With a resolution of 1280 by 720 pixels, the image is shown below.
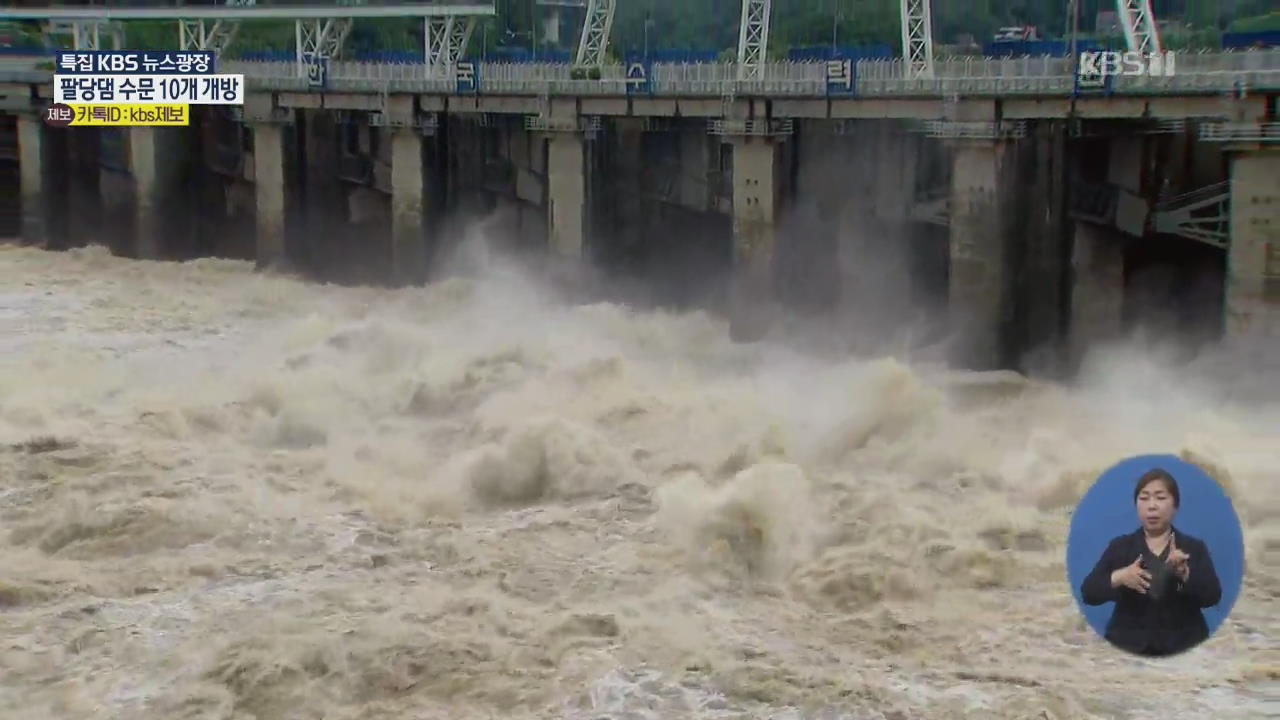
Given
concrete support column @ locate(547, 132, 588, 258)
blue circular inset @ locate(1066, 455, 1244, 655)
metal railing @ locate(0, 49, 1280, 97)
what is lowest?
blue circular inset @ locate(1066, 455, 1244, 655)

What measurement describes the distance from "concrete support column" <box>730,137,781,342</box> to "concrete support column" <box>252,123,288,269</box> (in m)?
17.7

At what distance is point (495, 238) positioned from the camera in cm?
4672

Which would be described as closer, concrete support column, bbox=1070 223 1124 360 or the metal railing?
the metal railing

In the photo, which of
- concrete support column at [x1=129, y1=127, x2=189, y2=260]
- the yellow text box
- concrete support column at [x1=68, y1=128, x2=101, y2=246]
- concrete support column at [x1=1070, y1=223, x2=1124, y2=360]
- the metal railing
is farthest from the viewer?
concrete support column at [x1=68, y1=128, x2=101, y2=246]

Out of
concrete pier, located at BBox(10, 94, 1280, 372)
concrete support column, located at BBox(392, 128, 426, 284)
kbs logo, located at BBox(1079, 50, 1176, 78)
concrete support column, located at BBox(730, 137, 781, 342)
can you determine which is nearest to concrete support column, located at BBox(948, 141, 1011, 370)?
concrete pier, located at BBox(10, 94, 1280, 372)

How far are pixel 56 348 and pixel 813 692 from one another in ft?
79.9

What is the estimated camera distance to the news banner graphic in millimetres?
51438

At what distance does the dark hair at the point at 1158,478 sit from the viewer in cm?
1250

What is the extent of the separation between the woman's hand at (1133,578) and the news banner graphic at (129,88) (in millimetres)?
42644

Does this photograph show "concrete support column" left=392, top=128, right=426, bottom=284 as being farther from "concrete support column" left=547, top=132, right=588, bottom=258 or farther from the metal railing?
"concrete support column" left=547, top=132, right=588, bottom=258

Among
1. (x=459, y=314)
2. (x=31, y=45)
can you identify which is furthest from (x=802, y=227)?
(x=31, y=45)

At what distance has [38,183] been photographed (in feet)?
174

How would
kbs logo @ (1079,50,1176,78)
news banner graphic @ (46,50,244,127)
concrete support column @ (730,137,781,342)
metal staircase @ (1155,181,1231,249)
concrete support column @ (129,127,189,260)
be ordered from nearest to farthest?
metal staircase @ (1155,181,1231,249), kbs logo @ (1079,50,1176,78), concrete support column @ (730,137,781,342), concrete support column @ (129,127,189,260), news banner graphic @ (46,50,244,127)

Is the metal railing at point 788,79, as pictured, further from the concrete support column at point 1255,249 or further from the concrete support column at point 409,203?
the concrete support column at point 409,203
